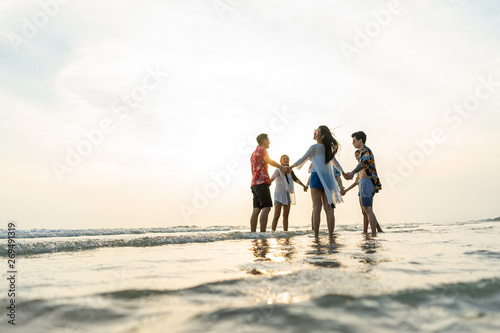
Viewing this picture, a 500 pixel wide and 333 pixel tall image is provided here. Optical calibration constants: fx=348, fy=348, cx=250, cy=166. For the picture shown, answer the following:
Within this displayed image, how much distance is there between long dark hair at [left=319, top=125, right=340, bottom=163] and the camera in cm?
743

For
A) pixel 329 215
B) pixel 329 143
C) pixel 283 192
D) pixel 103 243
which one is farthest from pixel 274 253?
pixel 283 192

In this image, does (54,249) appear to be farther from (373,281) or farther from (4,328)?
(373,281)

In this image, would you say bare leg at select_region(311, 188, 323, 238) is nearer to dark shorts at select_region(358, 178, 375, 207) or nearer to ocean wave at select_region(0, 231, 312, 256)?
ocean wave at select_region(0, 231, 312, 256)

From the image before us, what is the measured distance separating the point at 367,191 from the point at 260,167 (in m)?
2.69

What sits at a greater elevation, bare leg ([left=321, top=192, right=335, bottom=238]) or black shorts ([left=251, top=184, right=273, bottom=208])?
black shorts ([left=251, top=184, right=273, bottom=208])

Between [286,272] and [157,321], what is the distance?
1.36 meters

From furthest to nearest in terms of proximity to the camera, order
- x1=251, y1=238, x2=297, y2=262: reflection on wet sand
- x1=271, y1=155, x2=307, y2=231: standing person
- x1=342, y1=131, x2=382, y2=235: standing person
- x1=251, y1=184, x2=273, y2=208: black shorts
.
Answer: x1=271, y1=155, x2=307, y2=231: standing person → x1=251, y1=184, x2=273, y2=208: black shorts → x1=342, y1=131, x2=382, y2=235: standing person → x1=251, y1=238, x2=297, y2=262: reflection on wet sand

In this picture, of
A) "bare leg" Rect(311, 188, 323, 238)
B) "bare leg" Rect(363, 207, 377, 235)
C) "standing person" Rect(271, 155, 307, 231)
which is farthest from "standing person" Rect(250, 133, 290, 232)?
"bare leg" Rect(363, 207, 377, 235)

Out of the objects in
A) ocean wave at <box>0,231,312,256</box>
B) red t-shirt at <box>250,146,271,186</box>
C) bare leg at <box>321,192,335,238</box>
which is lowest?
ocean wave at <box>0,231,312,256</box>

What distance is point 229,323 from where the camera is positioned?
65.2 inches

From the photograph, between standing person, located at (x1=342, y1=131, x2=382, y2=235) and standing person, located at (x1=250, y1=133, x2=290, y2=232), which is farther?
standing person, located at (x1=250, y1=133, x2=290, y2=232)

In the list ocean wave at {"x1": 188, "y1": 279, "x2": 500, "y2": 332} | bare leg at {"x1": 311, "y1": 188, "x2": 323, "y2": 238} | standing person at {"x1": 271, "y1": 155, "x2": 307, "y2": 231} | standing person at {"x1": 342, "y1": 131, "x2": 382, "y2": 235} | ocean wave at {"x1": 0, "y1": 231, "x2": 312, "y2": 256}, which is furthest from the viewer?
standing person at {"x1": 271, "y1": 155, "x2": 307, "y2": 231}

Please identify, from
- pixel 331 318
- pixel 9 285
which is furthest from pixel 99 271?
pixel 331 318

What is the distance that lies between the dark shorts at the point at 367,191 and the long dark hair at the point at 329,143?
1374 mm
